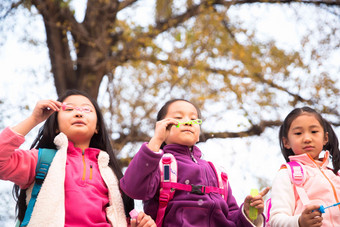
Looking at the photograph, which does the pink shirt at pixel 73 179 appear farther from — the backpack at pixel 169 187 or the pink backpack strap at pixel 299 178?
the pink backpack strap at pixel 299 178

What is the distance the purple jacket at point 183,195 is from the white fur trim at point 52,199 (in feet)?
1.38

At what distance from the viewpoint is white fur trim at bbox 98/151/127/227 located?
114 inches

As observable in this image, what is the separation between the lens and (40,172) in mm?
2859

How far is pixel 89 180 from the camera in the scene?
9.73ft

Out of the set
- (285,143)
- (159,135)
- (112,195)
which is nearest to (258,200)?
(159,135)

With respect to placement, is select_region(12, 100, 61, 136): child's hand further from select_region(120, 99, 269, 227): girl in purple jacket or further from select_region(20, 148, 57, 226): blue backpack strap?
select_region(120, 99, 269, 227): girl in purple jacket

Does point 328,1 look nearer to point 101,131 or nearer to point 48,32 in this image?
point 48,32

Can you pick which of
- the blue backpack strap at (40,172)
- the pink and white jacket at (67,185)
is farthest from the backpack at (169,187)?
the blue backpack strap at (40,172)

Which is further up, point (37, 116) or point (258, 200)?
point (37, 116)

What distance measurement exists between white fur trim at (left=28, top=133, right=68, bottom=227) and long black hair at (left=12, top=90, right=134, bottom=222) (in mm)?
315

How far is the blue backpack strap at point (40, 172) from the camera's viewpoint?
270cm

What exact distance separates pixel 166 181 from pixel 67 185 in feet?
2.29

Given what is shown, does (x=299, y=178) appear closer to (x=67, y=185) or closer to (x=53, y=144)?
(x=67, y=185)

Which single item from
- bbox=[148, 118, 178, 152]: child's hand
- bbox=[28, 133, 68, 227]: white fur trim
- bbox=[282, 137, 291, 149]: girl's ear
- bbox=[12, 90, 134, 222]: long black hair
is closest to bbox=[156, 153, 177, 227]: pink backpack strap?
Result: bbox=[148, 118, 178, 152]: child's hand
